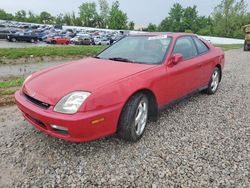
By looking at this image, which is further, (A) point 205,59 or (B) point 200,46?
(B) point 200,46

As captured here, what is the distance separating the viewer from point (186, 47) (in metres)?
4.18

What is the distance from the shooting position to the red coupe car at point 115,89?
2.54 metres

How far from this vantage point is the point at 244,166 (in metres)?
2.66

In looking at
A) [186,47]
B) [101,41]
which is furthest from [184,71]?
[101,41]

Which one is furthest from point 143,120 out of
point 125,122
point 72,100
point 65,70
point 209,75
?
point 209,75

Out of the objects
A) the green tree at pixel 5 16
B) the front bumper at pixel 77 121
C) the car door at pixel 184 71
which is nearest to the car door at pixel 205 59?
the car door at pixel 184 71

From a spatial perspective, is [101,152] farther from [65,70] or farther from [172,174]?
[65,70]

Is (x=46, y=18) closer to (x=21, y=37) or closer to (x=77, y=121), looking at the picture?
(x=21, y=37)

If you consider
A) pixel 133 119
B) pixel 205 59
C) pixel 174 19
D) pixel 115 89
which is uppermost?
pixel 174 19

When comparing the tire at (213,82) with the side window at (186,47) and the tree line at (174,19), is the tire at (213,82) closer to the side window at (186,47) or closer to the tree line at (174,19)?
the side window at (186,47)

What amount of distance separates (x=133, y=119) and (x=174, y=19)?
7453 cm

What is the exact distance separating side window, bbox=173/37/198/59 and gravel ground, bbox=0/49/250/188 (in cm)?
112

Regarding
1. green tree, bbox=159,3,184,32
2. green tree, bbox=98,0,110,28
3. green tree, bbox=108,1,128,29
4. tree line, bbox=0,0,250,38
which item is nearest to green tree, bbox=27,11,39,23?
tree line, bbox=0,0,250,38

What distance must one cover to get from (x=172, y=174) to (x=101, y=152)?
911mm
